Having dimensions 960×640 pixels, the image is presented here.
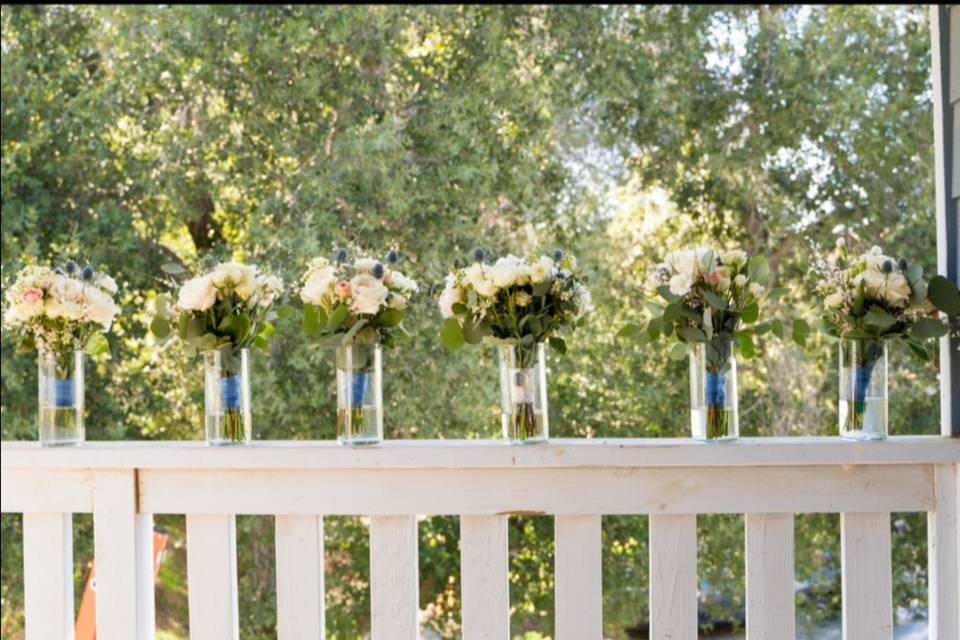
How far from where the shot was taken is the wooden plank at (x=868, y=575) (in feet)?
6.00

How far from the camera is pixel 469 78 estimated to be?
450cm

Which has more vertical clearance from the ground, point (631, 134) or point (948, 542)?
point (631, 134)

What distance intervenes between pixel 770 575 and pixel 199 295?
106 centimetres

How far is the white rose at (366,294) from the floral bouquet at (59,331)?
0.46m

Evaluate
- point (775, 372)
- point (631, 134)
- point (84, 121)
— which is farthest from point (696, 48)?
point (84, 121)

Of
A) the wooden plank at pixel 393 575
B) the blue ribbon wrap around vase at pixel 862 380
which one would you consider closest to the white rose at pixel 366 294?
the wooden plank at pixel 393 575

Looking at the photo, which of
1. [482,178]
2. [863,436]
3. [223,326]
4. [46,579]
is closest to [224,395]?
[223,326]

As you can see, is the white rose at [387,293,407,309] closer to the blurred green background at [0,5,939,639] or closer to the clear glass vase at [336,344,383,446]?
the clear glass vase at [336,344,383,446]

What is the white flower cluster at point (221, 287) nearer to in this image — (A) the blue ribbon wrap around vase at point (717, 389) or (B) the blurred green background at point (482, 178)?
(A) the blue ribbon wrap around vase at point (717, 389)

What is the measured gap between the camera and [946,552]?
71.7 inches

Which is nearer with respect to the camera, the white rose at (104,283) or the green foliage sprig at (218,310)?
the green foliage sprig at (218,310)

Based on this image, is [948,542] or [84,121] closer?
[948,542]

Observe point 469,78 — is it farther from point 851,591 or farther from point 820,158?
point 851,591

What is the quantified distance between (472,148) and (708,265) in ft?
8.46
